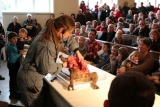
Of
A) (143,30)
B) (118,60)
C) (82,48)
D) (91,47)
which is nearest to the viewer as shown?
(118,60)

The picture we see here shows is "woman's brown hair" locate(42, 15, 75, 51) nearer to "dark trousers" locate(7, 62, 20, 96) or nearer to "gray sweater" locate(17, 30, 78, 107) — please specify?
"gray sweater" locate(17, 30, 78, 107)

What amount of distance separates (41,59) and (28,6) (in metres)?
8.51

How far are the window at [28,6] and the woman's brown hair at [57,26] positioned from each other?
785cm

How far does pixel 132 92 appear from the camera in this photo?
2.82ft

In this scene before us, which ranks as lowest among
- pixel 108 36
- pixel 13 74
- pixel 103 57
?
pixel 13 74

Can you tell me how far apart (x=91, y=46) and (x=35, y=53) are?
9.61ft

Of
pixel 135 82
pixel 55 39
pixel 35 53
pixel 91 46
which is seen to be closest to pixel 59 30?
pixel 55 39

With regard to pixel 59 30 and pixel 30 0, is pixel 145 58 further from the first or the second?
pixel 30 0

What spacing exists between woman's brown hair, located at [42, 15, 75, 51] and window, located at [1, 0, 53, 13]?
25.7 ft

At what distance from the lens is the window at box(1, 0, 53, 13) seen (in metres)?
9.36

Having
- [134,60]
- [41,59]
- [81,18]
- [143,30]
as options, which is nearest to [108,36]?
[143,30]

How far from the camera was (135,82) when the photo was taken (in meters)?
0.88

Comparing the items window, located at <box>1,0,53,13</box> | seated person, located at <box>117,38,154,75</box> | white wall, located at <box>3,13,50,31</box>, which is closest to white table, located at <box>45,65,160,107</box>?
seated person, located at <box>117,38,154,75</box>

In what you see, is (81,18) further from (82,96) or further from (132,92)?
(132,92)
